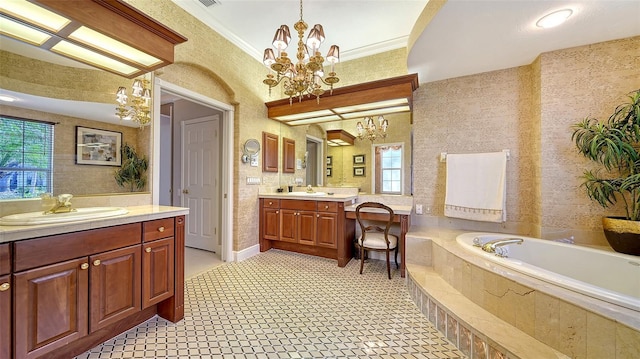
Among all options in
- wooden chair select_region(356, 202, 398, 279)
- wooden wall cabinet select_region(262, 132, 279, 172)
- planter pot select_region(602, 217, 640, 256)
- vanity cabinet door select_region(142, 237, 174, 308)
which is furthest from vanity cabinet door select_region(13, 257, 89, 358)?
planter pot select_region(602, 217, 640, 256)

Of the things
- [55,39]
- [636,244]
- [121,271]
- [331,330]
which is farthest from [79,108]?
[636,244]

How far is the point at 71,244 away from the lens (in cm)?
137

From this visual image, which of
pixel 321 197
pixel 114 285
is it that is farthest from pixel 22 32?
pixel 321 197

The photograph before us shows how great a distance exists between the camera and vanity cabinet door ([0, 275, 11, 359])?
1.15m

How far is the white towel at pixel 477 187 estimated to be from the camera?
2750mm

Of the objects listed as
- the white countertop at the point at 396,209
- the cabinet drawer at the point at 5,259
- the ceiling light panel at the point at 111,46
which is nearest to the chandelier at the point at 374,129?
the white countertop at the point at 396,209

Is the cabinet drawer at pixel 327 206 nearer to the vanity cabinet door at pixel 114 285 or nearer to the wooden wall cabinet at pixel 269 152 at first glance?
the wooden wall cabinet at pixel 269 152

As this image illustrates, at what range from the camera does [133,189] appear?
7.37ft

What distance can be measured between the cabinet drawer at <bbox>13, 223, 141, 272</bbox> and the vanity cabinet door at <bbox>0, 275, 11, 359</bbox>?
69mm

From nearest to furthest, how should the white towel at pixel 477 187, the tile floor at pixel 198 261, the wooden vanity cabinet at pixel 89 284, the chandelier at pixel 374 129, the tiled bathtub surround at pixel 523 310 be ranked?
the tiled bathtub surround at pixel 523 310 < the wooden vanity cabinet at pixel 89 284 < the white towel at pixel 477 187 < the tile floor at pixel 198 261 < the chandelier at pixel 374 129

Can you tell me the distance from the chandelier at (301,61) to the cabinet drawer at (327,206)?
154cm

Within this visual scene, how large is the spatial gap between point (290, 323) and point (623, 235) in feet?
9.39

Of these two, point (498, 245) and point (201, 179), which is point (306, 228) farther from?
point (498, 245)

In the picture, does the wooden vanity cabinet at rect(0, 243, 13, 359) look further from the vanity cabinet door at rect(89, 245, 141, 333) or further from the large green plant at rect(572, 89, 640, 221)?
the large green plant at rect(572, 89, 640, 221)
